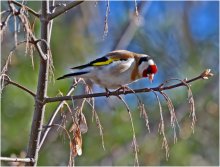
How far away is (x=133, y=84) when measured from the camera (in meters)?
4.50

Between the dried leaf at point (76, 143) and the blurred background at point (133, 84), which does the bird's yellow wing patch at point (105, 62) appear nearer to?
the dried leaf at point (76, 143)

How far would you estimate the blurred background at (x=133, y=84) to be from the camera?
352cm

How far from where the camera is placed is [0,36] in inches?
52.6

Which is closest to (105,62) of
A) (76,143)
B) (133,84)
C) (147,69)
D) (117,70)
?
(117,70)

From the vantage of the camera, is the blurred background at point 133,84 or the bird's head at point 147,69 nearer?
the bird's head at point 147,69

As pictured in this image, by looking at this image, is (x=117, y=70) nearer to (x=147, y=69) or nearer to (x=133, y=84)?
(x=147, y=69)

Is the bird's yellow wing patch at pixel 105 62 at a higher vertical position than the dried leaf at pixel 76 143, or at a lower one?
higher

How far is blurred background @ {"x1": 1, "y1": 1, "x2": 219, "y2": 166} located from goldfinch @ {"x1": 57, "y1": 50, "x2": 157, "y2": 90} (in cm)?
104

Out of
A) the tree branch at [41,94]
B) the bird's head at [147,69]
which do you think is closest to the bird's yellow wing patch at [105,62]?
the bird's head at [147,69]

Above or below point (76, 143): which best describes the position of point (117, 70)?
above

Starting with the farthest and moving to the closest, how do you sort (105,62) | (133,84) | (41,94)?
(133,84) → (105,62) → (41,94)

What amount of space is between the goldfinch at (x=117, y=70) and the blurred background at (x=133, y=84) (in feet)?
3.40

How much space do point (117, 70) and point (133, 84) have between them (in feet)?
8.04

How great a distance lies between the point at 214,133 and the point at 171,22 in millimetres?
1295
